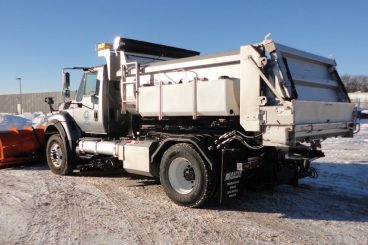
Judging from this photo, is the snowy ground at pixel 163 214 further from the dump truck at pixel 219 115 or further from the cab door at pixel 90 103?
the cab door at pixel 90 103

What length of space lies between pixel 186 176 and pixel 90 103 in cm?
352

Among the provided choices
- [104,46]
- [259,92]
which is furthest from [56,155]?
[259,92]

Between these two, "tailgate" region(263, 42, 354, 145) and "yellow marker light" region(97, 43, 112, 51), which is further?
"yellow marker light" region(97, 43, 112, 51)

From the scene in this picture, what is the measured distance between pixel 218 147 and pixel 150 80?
208cm

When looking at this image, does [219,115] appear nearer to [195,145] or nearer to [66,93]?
[195,145]

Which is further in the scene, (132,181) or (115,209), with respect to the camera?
(132,181)

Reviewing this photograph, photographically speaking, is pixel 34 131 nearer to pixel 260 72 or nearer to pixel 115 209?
pixel 115 209

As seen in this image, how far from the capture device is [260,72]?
19.7 feet

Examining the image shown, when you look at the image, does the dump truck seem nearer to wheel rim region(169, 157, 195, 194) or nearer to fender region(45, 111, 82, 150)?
wheel rim region(169, 157, 195, 194)

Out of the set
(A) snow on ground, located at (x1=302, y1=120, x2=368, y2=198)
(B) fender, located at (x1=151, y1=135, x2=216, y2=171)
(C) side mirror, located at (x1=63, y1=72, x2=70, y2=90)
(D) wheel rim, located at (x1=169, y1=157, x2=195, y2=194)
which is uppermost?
(C) side mirror, located at (x1=63, y1=72, x2=70, y2=90)

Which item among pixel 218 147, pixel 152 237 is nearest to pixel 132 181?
pixel 218 147

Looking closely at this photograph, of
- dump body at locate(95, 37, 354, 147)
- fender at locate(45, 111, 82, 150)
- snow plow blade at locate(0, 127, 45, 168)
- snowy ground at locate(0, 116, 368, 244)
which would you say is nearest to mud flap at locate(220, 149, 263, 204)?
snowy ground at locate(0, 116, 368, 244)

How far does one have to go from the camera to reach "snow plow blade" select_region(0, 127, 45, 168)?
1097 cm

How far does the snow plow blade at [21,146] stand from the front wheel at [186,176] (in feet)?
18.3
